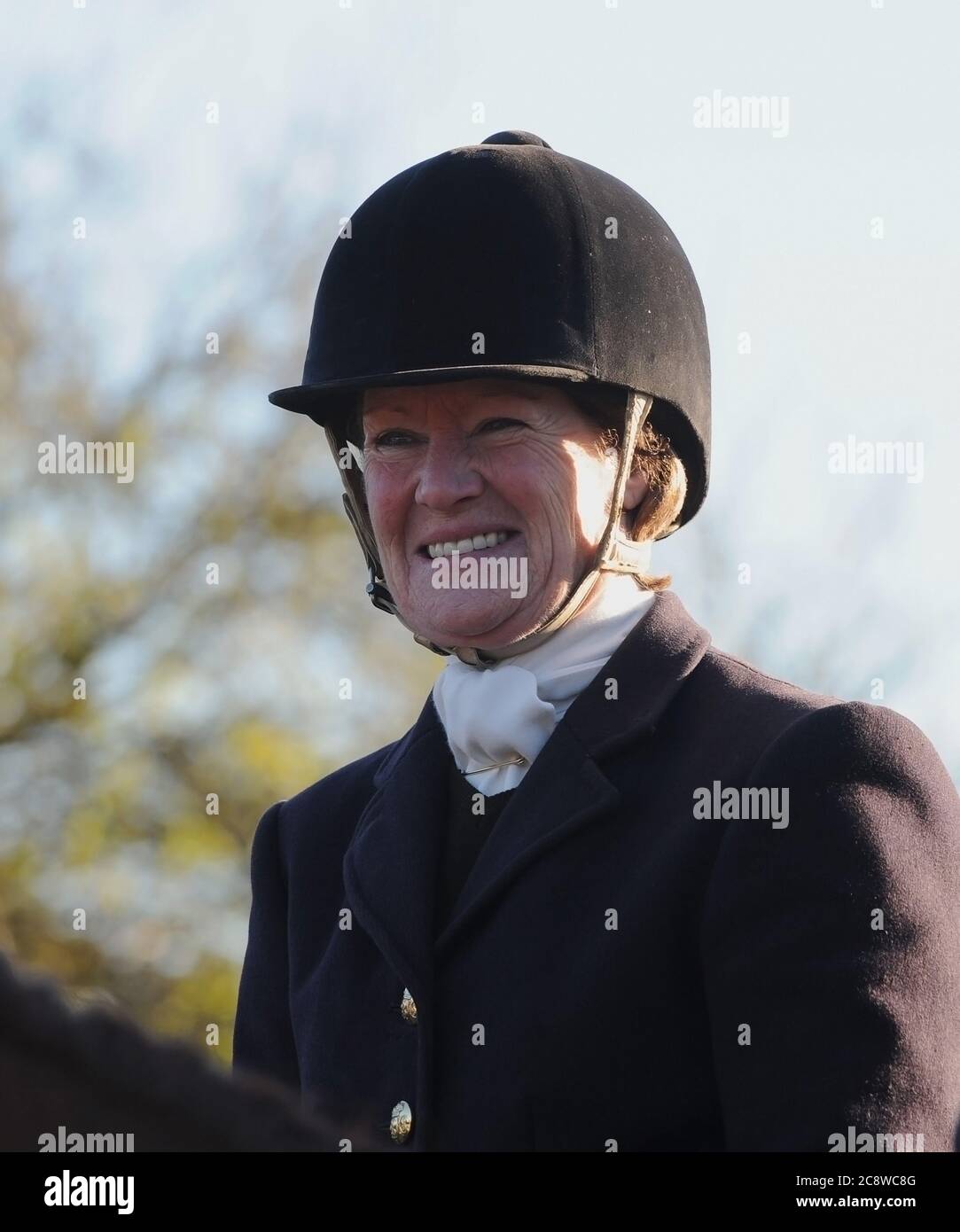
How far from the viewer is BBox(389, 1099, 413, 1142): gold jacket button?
2.58m

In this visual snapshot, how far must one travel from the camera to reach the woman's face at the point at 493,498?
286 cm

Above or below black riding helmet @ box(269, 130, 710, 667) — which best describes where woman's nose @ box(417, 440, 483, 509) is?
below

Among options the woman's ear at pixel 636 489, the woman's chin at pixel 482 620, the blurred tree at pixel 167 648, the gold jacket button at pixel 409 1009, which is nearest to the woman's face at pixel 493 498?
the woman's chin at pixel 482 620

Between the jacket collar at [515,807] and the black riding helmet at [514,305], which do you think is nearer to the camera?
the jacket collar at [515,807]

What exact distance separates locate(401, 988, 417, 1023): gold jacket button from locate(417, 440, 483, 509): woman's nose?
0.74 metres

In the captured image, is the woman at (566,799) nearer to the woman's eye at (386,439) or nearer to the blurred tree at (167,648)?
the woman's eye at (386,439)

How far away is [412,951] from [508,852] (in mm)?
207

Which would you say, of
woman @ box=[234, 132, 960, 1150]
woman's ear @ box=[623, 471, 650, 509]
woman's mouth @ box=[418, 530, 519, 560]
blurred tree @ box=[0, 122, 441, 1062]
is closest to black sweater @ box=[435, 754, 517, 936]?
woman @ box=[234, 132, 960, 1150]

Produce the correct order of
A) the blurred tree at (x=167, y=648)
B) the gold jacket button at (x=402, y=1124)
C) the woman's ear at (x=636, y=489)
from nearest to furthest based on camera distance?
1. the gold jacket button at (x=402, y=1124)
2. the woman's ear at (x=636, y=489)
3. the blurred tree at (x=167, y=648)

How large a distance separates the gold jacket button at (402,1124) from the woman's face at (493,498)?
0.70 meters

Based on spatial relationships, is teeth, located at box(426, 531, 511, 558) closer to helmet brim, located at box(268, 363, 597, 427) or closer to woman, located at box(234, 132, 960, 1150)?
woman, located at box(234, 132, 960, 1150)

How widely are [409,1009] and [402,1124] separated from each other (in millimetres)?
162
